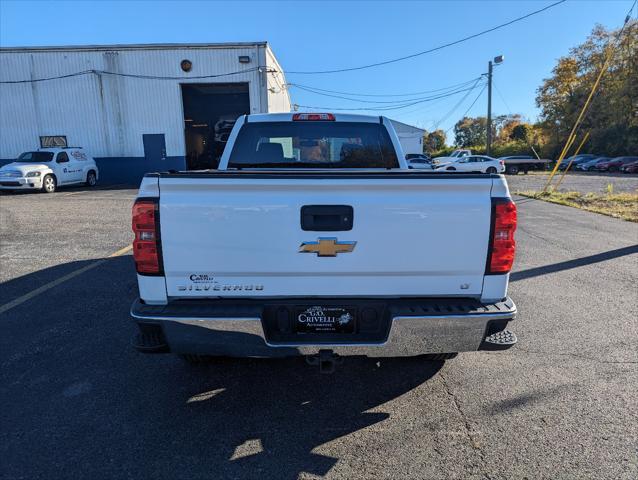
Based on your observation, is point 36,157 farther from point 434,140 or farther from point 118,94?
point 434,140

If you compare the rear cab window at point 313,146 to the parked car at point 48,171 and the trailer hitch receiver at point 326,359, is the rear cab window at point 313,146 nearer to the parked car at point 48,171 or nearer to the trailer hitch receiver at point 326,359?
the trailer hitch receiver at point 326,359

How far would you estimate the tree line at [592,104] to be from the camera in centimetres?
4625

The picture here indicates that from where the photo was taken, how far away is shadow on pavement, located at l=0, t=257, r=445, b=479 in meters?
2.54

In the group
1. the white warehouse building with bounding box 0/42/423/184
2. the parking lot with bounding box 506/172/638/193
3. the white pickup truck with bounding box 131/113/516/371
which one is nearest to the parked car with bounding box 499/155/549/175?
the parking lot with bounding box 506/172/638/193

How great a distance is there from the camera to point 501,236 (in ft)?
8.69

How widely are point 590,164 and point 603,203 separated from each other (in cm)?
3317

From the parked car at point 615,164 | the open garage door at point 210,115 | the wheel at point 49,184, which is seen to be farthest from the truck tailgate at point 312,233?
the parked car at point 615,164

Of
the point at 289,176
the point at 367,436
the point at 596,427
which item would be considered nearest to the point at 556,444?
the point at 596,427

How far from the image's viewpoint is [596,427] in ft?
9.41

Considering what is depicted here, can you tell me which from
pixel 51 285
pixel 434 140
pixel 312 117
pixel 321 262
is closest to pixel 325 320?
pixel 321 262

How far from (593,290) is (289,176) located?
5031mm

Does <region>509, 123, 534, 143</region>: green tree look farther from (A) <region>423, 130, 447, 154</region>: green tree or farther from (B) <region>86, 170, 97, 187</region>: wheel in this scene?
(B) <region>86, 170, 97, 187</region>: wheel

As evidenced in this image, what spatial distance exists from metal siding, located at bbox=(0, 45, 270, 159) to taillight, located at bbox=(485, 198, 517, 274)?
21.4 m

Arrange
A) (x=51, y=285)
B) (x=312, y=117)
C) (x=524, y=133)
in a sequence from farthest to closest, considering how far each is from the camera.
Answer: (x=524, y=133) → (x=51, y=285) → (x=312, y=117)
